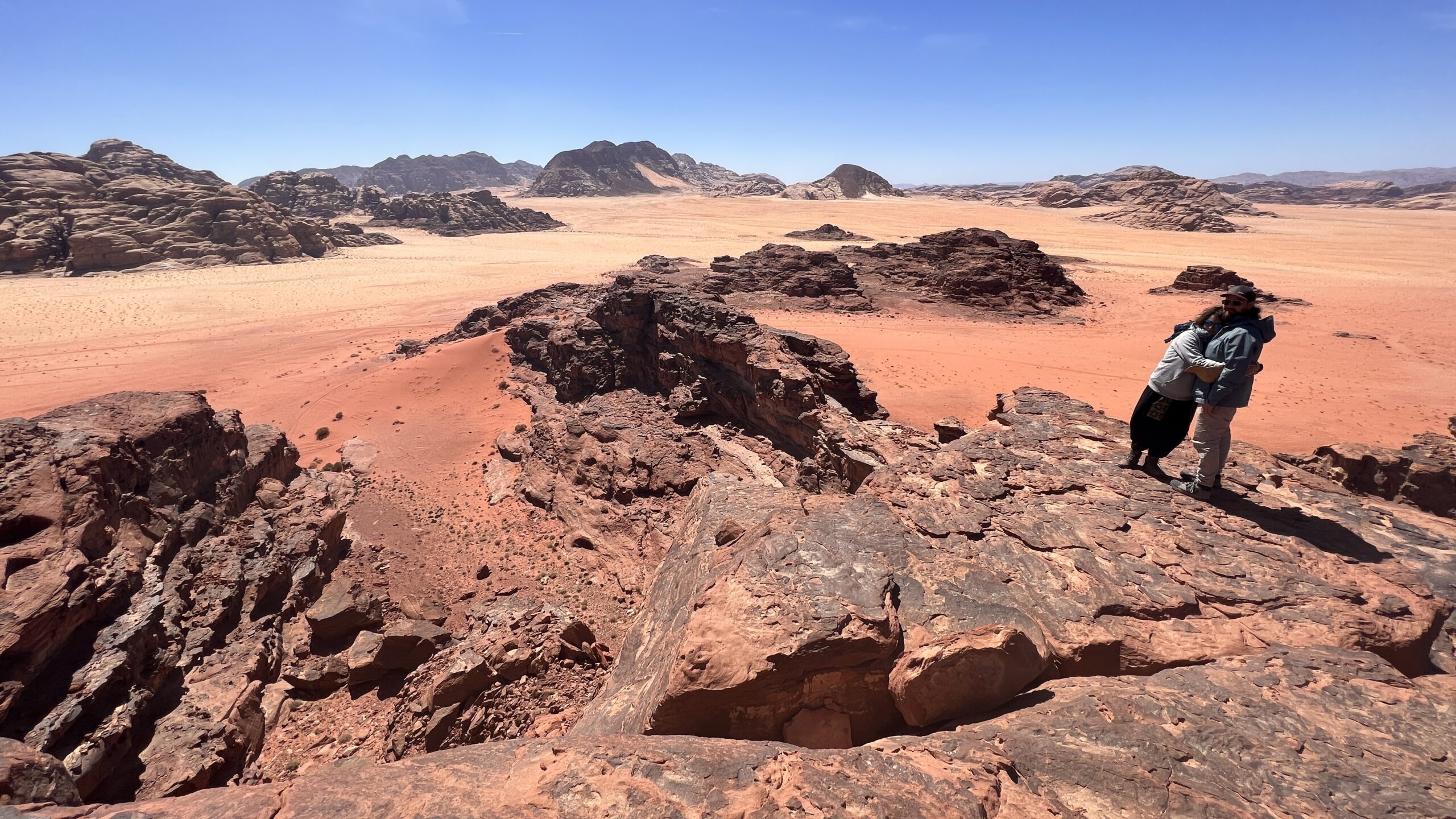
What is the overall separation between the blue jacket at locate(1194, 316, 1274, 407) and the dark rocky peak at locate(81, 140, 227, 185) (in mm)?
86285

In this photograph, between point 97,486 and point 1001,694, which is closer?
point 1001,694

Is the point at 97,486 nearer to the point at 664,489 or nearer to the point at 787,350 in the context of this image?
the point at 664,489

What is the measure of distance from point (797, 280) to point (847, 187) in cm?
8951

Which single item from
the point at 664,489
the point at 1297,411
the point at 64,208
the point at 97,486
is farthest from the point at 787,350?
the point at 64,208

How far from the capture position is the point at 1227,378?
502 centimetres

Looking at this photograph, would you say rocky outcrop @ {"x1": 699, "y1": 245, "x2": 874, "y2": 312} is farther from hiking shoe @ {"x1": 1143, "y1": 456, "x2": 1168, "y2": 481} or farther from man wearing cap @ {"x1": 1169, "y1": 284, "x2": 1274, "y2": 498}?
man wearing cap @ {"x1": 1169, "y1": 284, "x2": 1274, "y2": 498}

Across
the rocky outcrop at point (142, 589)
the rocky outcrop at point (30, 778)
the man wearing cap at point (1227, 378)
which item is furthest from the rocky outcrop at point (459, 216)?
the man wearing cap at point (1227, 378)

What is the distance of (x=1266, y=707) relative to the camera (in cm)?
311

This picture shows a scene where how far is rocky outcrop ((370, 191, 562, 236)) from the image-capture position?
242ft

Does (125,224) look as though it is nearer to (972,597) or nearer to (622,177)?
(972,597)

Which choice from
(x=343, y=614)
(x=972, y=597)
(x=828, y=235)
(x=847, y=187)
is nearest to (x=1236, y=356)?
(x=972, y=597)

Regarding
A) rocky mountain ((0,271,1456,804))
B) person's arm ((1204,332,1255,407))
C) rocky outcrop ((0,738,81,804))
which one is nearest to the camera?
rocky mountain ((0,271,1456,804))

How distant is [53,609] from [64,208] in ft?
201

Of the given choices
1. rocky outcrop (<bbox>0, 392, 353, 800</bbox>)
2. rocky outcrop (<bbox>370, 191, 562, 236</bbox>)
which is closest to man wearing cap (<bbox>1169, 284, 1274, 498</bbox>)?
rocky outcrop (<bbox>0, 392, 353, 800</bbox>)
